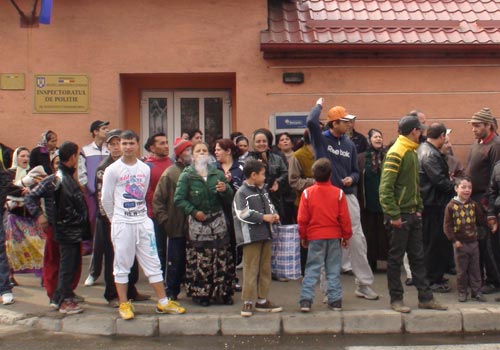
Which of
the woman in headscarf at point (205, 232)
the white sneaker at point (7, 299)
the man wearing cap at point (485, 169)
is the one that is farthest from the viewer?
the man wearing cap at point (485, 169)

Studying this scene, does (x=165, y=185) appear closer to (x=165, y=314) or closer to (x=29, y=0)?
(x=165, y=314)

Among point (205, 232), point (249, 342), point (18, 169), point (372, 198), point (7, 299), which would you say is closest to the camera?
point (249, 342)

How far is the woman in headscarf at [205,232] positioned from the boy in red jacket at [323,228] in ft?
2.87

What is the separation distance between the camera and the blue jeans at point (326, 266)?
24.5 ft

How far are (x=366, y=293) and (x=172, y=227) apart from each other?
228 cm

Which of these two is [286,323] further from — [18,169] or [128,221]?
[18,169]

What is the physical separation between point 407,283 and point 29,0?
22.6ft

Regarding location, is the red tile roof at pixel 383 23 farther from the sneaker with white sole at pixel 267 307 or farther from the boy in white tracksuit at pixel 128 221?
the sneaker with white sole at pixel 267 307

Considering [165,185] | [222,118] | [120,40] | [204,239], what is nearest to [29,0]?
[120,40]

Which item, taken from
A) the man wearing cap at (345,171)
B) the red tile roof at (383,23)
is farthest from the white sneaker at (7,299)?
the red tile roof at (383,23)

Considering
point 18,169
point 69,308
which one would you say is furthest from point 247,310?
point 18,169

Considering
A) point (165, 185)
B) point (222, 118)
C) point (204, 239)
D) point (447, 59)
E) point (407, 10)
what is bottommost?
point (204, 239)

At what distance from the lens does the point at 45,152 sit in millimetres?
9539

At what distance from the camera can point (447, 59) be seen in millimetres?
11047
